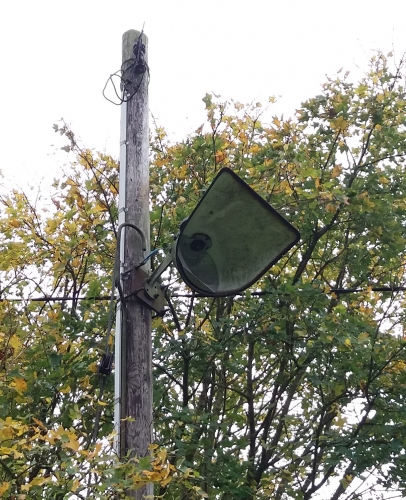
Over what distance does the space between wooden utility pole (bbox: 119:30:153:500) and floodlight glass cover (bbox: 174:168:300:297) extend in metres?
0.46

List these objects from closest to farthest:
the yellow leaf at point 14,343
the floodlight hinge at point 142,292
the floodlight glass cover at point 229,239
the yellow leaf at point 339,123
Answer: the floodlight glass cover at point 229,239 → the floodlight hinge at point 142,292 → the yellow leaf at point 14,343 → the yellow leaf at point 339,123

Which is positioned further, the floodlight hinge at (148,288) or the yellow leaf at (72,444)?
the floodlight hinge at (148,288)

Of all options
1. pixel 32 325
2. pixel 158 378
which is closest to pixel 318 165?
pixel 158 378

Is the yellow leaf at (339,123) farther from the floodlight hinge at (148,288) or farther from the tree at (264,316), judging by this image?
the floodlight hinge at (148,288)

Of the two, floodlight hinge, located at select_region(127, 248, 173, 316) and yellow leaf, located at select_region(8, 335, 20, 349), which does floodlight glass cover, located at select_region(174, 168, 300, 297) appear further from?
yellow leaf, located at select_region(8, 335, 20, 349)

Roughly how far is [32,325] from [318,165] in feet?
9.64

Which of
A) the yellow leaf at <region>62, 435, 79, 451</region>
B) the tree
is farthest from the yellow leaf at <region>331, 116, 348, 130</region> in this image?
the yellow leaf at <region>62, 435, 79, 451</region>

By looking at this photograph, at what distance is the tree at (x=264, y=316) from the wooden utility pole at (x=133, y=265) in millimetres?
978

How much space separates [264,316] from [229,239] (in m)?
2.45

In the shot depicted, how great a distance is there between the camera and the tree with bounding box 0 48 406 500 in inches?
182

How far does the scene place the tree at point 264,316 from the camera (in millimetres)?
4621

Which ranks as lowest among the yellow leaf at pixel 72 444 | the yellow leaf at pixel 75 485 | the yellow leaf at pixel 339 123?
the yellow leaf at pixel 75 485

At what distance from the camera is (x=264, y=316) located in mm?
5293

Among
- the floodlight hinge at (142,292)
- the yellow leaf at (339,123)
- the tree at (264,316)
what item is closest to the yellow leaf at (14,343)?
the tree at (264,316)
